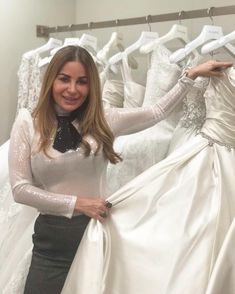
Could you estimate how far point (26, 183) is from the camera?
128 centimetres

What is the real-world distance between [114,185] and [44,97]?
46 cm

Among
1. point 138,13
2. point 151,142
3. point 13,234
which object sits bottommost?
point 13,234

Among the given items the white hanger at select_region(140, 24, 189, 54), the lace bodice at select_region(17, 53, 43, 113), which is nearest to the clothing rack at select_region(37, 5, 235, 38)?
the white hanger at select_region(140, 24, 189, 54)

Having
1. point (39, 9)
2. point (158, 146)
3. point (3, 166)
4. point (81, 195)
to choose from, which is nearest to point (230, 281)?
point (81, 195)

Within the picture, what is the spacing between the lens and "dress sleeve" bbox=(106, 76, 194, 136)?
4.57 feet

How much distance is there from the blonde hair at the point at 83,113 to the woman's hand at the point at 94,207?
136 mm

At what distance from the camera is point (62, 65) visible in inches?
51.7

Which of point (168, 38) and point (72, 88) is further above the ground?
point (168, 38)

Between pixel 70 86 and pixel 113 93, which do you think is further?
pixel 113 93

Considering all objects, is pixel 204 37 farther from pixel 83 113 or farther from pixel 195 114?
pixel 83 113

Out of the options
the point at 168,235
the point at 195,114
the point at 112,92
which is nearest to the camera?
the point at 168,235

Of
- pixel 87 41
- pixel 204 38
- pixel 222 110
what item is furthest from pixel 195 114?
pixel 87 41

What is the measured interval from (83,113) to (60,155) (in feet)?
0.49

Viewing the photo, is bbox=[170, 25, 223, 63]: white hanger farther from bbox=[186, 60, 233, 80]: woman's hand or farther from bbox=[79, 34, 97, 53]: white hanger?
bbox=[79, 34, 97, 53]: white hanger
